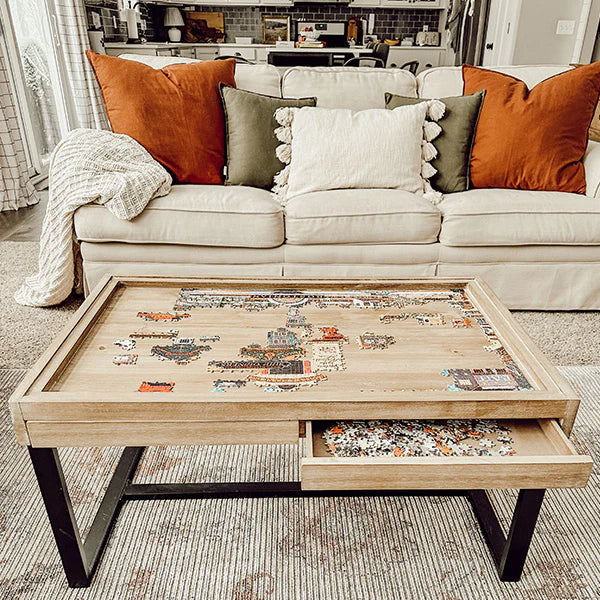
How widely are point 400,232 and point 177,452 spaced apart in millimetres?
1224

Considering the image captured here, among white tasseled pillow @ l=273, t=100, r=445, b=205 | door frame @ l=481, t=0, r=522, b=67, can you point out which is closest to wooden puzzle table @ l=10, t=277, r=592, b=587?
white tasseled pillow @ l=273, t=100, r=445, b=205

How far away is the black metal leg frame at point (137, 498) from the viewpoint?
1026 millimetres

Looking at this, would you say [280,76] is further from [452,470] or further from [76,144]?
[452,470]

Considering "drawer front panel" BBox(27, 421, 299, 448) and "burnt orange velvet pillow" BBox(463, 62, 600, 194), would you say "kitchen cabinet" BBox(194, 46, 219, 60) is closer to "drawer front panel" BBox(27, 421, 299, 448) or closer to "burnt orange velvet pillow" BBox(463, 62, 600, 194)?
"burnt orange velvet pillow" BBox(463, 62, 600, 194)

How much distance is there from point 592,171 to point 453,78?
0.78 m

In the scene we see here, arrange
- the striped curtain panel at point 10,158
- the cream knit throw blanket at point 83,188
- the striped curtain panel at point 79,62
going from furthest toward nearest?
the striped curtain panel at point 79,62 < the striped curtain panel at point 10,158 < the cream knit throw blanket at point 83,188

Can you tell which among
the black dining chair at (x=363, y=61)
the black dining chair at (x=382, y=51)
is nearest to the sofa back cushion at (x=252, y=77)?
the black dining chair at (x=363, y=61)

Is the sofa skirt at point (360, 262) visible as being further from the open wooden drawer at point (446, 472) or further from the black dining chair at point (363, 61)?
the black dining chair at point (363, 61)

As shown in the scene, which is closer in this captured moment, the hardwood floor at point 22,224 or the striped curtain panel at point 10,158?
the hardwood floor at point 22,224

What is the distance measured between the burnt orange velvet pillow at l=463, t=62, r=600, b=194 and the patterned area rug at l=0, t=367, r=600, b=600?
137cm

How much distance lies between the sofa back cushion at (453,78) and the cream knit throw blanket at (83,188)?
1329mm

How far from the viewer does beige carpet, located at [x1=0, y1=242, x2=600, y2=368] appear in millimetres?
1988

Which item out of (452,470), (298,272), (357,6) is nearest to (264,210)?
(298,272)

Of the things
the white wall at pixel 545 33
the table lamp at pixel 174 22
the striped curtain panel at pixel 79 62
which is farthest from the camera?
the table lamp at pixel 174 22
